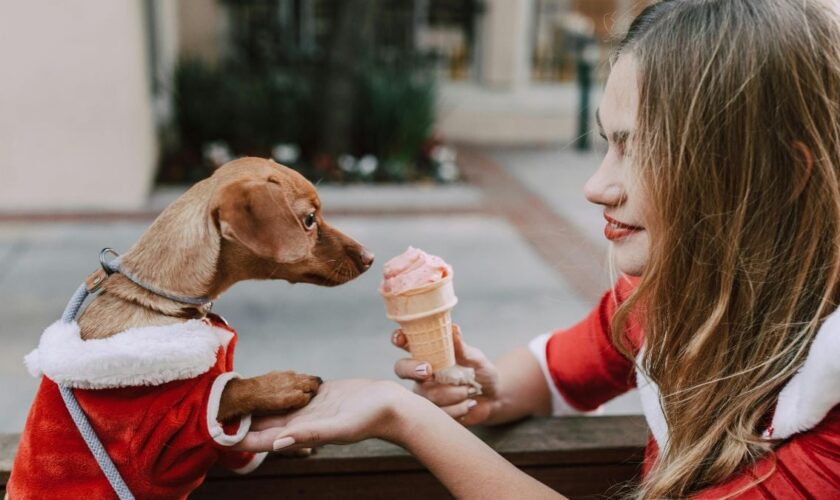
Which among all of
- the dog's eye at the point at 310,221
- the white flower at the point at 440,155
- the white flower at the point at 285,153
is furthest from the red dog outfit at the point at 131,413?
the white flower at the point at 440,155

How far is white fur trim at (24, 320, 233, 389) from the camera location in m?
1.34

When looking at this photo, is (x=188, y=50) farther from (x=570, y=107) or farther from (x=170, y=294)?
(x=170, y=294)

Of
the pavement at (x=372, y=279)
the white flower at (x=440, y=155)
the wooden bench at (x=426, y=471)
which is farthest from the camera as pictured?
the white flower at (x=440, y=155)

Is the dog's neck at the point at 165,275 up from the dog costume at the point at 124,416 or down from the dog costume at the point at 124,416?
up

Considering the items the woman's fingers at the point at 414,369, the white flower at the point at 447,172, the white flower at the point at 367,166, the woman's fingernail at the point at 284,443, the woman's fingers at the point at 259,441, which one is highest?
the woman's fingers at the point at 414,369

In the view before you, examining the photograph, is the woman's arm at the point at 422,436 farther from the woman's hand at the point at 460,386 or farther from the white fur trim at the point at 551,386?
the white fur trim at the point at 551,386

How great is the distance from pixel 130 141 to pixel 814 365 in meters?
6.47

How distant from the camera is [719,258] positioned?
1.40m

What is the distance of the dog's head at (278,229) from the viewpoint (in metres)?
1.52

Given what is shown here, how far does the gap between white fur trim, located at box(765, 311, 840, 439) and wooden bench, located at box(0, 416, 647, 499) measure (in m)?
0.50

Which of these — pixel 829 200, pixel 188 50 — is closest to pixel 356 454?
pixel 829 200

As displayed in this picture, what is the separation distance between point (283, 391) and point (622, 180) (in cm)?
67

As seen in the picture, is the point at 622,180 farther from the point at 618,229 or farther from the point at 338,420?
the point at 338,420

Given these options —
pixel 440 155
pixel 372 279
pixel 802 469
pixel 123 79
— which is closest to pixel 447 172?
pixel 440 155
